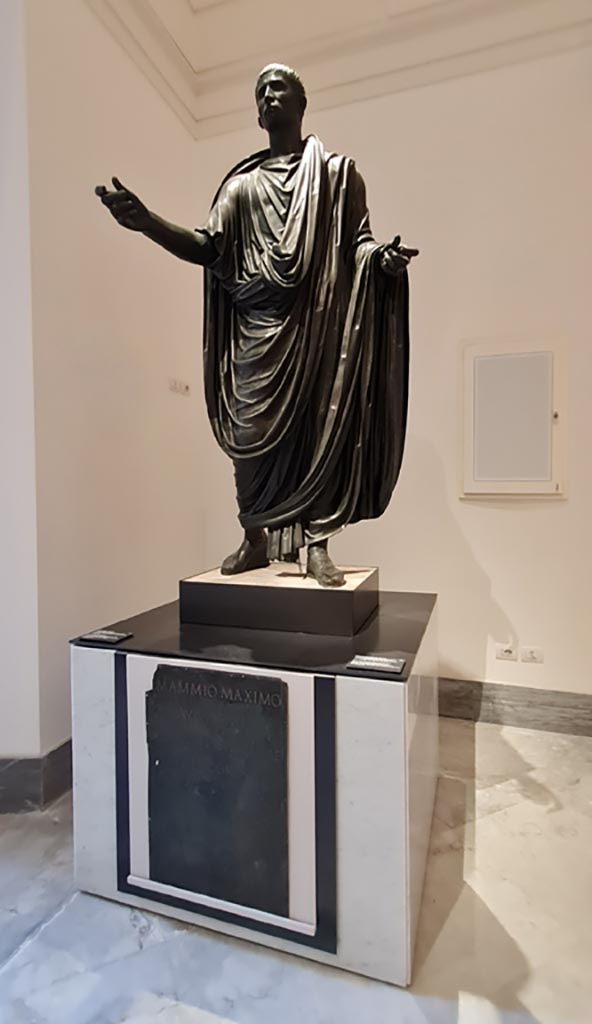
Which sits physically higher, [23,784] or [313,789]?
[313,789]

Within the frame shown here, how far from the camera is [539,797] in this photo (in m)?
1.93

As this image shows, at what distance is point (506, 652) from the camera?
8.34 feet

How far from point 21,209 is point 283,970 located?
2176mm

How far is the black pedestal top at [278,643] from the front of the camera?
1.31 m

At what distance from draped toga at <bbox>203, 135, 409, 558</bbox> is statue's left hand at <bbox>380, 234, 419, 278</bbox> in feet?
0.17

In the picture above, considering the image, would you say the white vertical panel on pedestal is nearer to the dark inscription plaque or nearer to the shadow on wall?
the dark inscription plaque

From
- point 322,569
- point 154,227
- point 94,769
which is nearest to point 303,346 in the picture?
point 154,227

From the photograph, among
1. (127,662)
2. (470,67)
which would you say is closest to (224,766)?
(127,662)

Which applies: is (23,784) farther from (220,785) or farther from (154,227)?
(154,227)

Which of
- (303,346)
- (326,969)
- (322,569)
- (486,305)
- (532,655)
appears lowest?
(326,969)

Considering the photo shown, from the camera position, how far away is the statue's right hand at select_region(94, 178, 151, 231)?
135cm

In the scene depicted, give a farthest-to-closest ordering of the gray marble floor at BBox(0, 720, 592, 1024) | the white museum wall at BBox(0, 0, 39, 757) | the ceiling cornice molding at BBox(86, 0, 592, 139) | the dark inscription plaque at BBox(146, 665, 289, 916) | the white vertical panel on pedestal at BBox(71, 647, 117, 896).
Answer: the ceiling cornice molding at BBox(86, 0, 592, 139)
the white museum wall at BBox(0, 0, 39, 757)
the white vertical panel on pedestal at BBox(71, 647, 117, 896)
the dark inscription plaque at BBox(146, 665, 289, 916)
the gray marble floor at BBox(0, 720, 592, 1024)

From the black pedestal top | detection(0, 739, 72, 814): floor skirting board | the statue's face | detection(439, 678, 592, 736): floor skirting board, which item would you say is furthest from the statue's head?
detection(439, 678, 592, 736): floor skirting board

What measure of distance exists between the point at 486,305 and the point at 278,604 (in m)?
1.70
